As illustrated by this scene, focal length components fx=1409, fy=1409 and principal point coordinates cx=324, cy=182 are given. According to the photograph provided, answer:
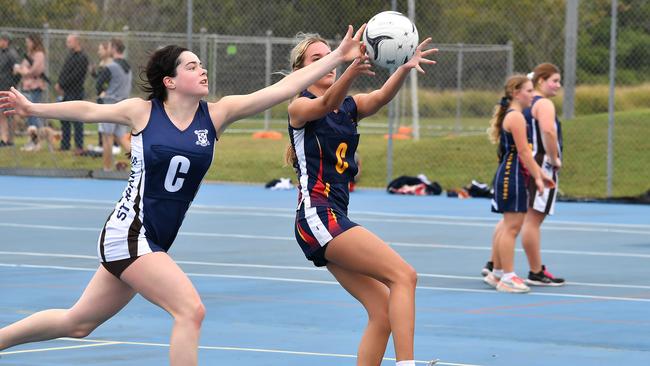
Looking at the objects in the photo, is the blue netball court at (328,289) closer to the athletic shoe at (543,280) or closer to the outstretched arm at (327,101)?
the athletic shoe at (543,280)

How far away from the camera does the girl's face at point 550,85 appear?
12.5 meters

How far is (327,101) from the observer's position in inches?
284

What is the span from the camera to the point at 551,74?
41.1ft

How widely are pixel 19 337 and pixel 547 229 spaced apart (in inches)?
435

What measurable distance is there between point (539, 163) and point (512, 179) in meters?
0.45

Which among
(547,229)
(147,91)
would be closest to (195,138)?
(147,91)

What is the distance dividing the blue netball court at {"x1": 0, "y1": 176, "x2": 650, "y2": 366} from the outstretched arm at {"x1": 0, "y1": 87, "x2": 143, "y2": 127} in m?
1.94

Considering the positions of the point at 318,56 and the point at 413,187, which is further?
the point at 413,187

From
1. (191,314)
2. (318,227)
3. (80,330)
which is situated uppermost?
(318,227)

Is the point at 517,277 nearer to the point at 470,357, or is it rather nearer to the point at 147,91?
the point at 470,357

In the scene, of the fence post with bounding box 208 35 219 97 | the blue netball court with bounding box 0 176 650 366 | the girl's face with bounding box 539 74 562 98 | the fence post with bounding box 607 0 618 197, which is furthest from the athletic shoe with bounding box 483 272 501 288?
the fence post with bounding box 208 35 219 97

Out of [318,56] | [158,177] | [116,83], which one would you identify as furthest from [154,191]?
[116,83]

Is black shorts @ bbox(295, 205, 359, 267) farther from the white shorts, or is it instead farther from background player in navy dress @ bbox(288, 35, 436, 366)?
the white shorts

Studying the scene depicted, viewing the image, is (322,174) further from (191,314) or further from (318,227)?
(191,314)
